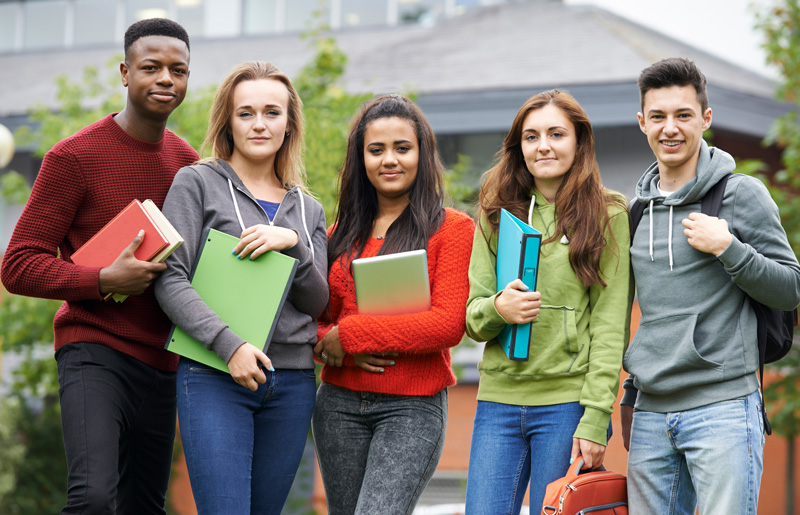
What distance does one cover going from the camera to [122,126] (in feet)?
11.3

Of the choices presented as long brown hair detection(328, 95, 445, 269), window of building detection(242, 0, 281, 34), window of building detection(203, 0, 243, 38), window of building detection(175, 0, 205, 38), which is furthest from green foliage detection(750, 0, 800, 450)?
window of building detection(175, 0, 205, 38)

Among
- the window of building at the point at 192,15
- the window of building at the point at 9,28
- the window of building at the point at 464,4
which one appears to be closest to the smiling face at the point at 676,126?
the window of building at the point at 464,4

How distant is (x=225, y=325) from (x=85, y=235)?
74 centimetres

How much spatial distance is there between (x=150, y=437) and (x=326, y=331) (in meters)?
0.79

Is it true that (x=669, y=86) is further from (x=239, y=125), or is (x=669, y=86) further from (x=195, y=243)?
(x=195, y=243)

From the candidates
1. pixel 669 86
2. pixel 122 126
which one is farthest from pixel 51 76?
pixel 669 86

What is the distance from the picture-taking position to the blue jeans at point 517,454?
3160 millimetres

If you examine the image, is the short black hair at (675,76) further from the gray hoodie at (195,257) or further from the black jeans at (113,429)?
the black jeans at (113,429)

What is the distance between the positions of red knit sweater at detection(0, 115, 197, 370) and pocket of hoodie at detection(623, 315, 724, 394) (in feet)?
5.87

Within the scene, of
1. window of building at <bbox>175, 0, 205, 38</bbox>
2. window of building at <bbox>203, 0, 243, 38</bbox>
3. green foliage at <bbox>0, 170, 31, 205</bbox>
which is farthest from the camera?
window of building at <bbox>175, 0, 205, 38</bbox>

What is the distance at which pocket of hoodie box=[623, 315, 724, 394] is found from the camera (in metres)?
3.05

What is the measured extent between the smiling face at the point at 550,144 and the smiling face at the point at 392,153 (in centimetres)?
46

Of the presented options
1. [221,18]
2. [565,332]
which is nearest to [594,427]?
[565,332]

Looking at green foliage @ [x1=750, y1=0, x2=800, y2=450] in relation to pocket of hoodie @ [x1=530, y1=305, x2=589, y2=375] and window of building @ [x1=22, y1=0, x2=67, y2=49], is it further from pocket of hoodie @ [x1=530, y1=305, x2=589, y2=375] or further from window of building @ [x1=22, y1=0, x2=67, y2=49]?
window of building @ [x1=22, y1=0, x2=67, y2=49]
